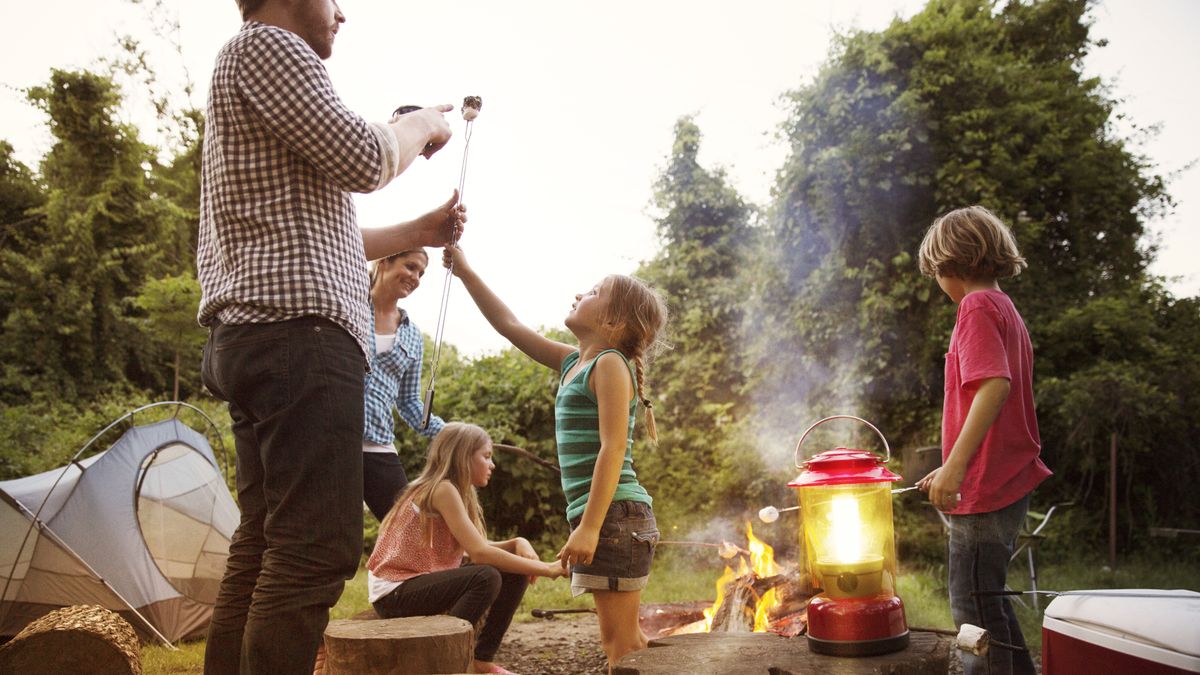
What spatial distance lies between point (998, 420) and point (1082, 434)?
14.4 feet

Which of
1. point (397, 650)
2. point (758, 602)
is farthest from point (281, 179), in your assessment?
point (758, 602)

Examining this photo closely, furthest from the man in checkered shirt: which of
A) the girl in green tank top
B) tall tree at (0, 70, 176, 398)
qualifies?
tall tree at (0, 70, 176, 398)

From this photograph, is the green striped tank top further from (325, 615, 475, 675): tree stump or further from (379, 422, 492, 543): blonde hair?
(379, 422, 492, 543): blonde hair

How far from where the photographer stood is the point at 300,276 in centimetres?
170

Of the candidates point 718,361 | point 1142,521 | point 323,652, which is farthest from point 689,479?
point 323,652

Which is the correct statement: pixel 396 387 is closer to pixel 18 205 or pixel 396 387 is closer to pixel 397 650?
pixel 397 650

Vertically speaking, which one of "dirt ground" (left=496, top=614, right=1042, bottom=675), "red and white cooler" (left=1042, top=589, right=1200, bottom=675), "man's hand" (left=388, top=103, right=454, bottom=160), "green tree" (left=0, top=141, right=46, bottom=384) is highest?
"green tree" (left=0, top=141, right=46, bottom=384)

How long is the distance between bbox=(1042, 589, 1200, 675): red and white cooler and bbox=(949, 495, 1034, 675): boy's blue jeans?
16.3 inches

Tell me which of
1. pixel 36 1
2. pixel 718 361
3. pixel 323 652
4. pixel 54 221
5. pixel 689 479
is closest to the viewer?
pixel 323 652

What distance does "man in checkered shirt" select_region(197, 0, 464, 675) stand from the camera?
1.65 metres

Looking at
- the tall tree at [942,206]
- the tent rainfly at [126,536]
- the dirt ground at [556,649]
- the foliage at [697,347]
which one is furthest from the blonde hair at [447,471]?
the tall tree at [942,206]

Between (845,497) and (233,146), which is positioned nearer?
(233,146)

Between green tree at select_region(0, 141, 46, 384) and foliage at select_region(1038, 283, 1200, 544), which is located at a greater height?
green tree at select_region(0, 141, 46, 384)

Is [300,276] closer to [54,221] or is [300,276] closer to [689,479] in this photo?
[689,479]
